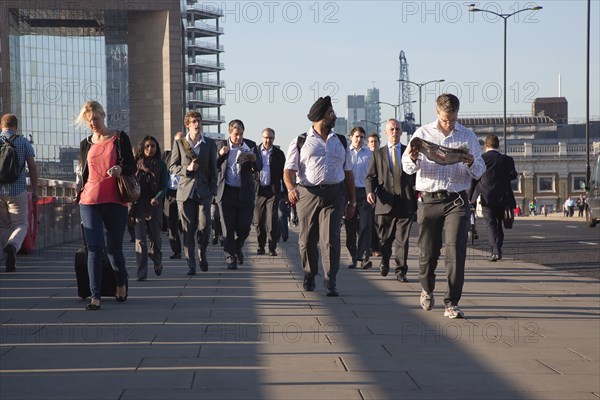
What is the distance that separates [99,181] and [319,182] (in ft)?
7.52

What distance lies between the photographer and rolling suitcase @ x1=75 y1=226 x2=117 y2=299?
1073cm

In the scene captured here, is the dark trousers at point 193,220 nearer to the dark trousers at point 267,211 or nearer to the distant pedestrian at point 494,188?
the dark trousers at point 267,211

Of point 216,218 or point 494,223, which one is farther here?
point 216,218

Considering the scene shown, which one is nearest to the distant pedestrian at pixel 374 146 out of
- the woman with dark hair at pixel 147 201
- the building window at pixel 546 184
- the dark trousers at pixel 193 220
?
the dark trousers at pixel 193 220

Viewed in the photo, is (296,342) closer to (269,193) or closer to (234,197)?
(234,197)

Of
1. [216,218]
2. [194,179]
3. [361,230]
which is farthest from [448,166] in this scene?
[216,218]

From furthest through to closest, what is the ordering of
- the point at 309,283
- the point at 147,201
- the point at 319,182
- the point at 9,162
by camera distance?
the point at 9,162 < the point at 147,201 < the point at 309,283 < the point at 319,182

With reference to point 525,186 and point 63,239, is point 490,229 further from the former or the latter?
point 525,186

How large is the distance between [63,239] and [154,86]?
58.7m

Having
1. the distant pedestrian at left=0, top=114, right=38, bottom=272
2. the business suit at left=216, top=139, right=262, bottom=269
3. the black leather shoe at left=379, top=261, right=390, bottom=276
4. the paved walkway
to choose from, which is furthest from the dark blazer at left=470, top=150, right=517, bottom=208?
the distant pedestrian at left=0, top=114, right=38, bottom=272

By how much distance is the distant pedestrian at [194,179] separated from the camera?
13992mm

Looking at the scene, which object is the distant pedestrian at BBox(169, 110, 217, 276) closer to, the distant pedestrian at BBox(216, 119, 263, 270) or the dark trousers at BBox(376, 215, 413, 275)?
the distant pedestrian at BBox(216, 119, 263, 270)

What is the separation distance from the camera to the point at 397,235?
1327cm

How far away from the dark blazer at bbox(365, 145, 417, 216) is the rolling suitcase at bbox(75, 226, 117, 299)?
3697 millimetres
